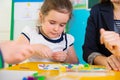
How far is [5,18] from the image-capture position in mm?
2143

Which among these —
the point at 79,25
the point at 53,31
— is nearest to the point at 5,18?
the point at 79,25

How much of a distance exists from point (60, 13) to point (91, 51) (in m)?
0.21

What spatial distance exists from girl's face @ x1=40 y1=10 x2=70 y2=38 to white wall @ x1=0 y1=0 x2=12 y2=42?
113cm

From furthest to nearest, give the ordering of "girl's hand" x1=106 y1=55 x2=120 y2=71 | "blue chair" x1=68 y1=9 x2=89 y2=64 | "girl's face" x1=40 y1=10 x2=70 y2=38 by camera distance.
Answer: "blue chair" x1=68 y1=9 x2=89 y2=64
"girl's face" x1=40 y1=10 x2=70 y2=38
"girl's hand" x1=106 y1=55 x2=120 y2=71

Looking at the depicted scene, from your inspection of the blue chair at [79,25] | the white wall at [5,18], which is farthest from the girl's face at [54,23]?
the white wall at [5,18]

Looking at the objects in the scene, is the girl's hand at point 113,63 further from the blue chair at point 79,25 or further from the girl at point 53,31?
the blue chair at point 79,25

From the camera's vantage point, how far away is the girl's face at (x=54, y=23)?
1011 mm

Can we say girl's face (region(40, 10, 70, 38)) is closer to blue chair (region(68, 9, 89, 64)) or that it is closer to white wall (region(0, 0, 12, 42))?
blue chair (region(68, 9, 89, 64))

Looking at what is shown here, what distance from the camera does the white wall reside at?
6.99ft

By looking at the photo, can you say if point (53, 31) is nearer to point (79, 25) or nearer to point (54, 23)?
point (54, 23)

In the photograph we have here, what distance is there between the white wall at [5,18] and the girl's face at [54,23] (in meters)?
1.13

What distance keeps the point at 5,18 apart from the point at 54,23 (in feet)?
3.99

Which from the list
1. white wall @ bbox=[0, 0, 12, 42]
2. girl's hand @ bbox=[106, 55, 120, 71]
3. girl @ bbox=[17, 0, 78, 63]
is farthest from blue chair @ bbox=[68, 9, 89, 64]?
girl's hand @ bbox=[106, 55, 120, 71]

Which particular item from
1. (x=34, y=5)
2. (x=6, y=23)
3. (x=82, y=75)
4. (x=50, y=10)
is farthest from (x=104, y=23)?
(x=6, y=23)
